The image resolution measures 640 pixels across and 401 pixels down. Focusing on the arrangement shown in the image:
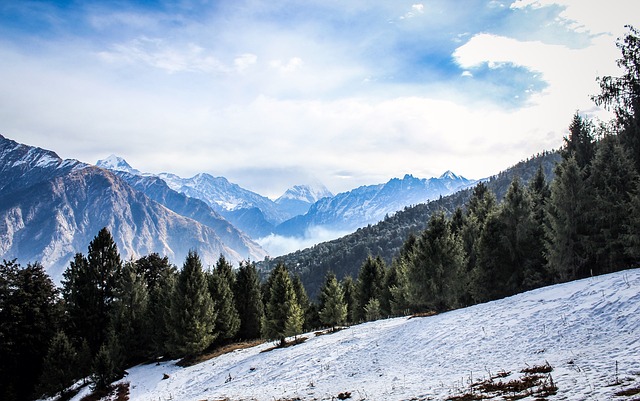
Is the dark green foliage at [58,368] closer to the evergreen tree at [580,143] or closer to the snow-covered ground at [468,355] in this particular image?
the snow-covered ground at [468,355]

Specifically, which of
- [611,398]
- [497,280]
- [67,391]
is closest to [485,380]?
[611,398]

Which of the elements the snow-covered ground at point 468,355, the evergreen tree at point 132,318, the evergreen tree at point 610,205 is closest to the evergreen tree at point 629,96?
the evergreen tree at point 610,205

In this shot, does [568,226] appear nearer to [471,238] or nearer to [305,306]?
[471,238]

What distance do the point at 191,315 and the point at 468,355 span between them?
107 feet

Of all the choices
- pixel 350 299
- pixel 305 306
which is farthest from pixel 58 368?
Result: pixel 350 299

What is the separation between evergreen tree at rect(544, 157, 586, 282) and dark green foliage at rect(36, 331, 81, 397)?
51.2 meters

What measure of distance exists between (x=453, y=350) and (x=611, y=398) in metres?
10.6

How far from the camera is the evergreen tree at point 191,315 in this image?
41.5 meters

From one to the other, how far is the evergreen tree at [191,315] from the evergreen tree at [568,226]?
36.5 m

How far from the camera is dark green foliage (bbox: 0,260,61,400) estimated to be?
47094 millimetres

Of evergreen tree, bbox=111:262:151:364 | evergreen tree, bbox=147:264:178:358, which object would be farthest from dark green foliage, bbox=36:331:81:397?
evergreen tree, bbox=147:264:178:358

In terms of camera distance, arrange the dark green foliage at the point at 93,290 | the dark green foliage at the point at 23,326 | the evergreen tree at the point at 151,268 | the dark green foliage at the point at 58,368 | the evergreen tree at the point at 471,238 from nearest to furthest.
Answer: the dark green foliage at the point at 58,368
the evergreen tree at the point at 471,238
the dark green foliage at the point at 23,326
the dark green foliage at the point at 93,290
the evergreen tree at the point at 151,268

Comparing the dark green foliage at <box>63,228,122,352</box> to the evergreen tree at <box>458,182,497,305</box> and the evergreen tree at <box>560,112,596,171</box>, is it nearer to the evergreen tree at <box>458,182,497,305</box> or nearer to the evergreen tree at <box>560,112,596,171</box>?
the evergreen tree at <box>458,182,497,305</box>

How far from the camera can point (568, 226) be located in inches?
1385
